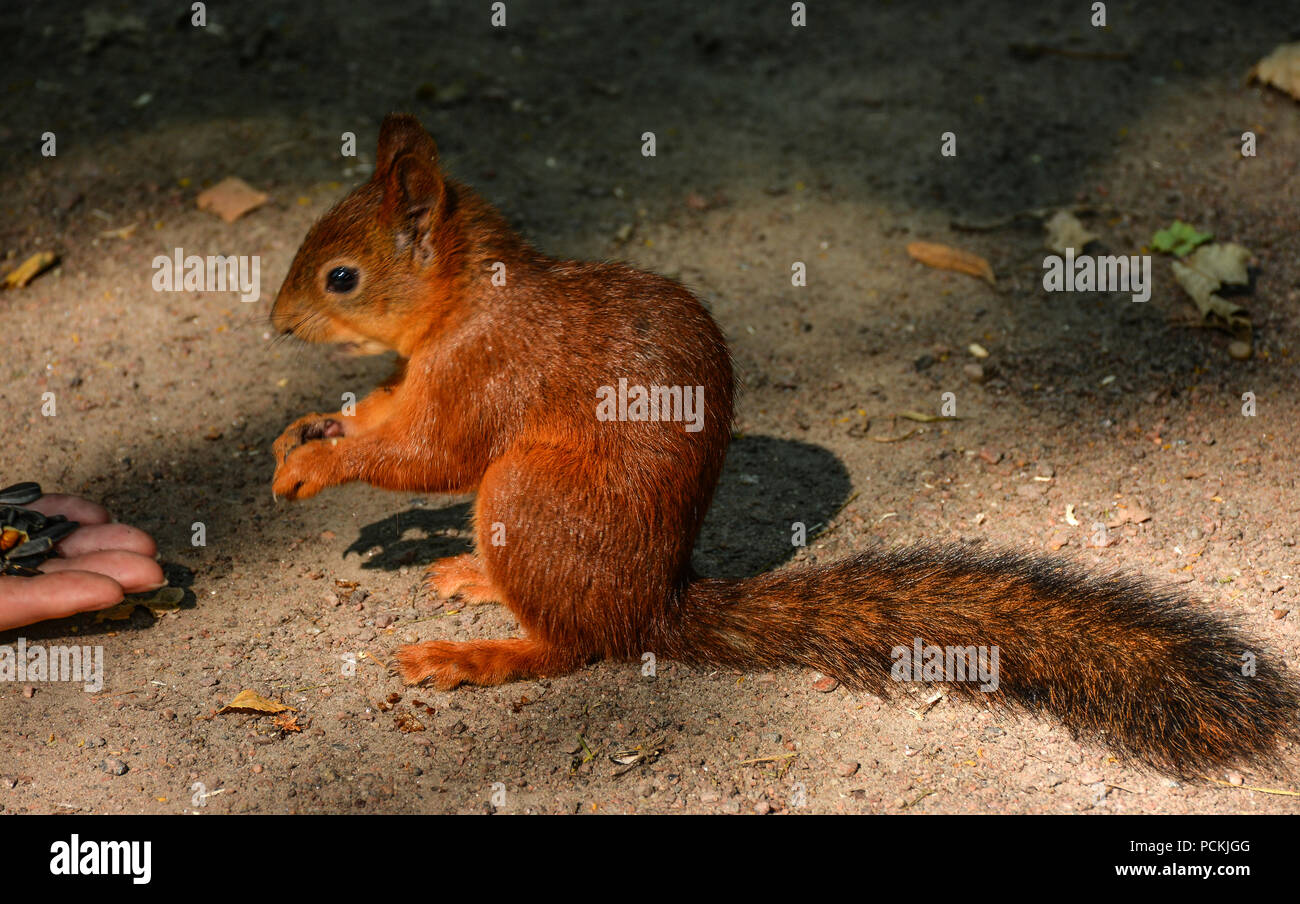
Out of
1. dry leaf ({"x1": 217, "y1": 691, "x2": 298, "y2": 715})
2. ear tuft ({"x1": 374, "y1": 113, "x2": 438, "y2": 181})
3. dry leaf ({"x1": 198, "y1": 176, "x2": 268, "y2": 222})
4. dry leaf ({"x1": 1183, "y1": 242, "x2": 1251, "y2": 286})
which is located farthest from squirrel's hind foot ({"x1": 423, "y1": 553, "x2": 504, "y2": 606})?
dry leaf ({"x1": 1183, "y1": 242, "x2": 1251, "y2": 286})

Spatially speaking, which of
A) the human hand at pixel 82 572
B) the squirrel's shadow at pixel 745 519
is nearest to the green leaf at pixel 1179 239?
the squirrel's shadow at pixel 745 519

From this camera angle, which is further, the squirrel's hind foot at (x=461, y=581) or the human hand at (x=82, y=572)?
the squirrel's hind foot at (x=461, y=581)

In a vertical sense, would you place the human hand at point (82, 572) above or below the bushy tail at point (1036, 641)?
above

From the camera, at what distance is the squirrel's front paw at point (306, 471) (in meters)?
3.27

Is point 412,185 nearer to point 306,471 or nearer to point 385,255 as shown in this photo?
point 385,255

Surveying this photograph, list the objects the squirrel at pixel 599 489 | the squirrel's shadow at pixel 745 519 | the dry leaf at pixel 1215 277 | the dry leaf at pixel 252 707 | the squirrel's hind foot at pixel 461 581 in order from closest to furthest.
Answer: the squirrel at pixel 599 489 < the dry leaf at pixel 252 707 < the squirrel's hind foot at pixel 461 581 < the squirrel's shadow at pixel 745 519 < the dry leaf at pixel 1215 277

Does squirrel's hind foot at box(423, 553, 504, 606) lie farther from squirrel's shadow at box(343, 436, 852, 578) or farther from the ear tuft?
the ear tuft

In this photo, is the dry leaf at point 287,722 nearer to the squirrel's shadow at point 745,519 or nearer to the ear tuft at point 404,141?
the squirrel's shadow at point 745,519

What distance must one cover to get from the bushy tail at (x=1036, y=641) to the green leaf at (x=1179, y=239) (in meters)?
2.28

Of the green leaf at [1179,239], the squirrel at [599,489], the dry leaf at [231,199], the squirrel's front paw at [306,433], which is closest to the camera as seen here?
the squirrel at [599,489]

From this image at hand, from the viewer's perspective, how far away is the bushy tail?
2799 mm

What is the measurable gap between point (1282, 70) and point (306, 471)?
5074mm

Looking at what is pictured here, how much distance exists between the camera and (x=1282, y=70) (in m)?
5.84

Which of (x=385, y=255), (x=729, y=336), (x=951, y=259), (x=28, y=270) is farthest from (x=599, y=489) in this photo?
(x=28, y=270)
